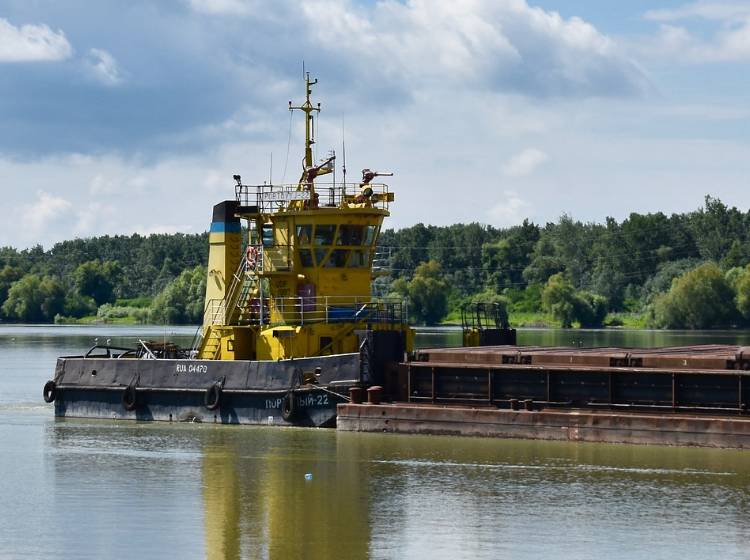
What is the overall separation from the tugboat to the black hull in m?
0.03

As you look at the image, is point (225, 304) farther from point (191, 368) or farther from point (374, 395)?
point (374, 395)

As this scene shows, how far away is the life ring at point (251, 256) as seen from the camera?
37.0m

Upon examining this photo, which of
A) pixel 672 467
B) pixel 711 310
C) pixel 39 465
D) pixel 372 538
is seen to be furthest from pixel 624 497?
pixel 711 310

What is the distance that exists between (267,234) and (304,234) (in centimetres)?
117

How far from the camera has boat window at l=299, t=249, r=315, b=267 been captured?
36156 millimetres

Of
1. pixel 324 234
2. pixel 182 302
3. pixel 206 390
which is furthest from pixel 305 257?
pixel 182 302

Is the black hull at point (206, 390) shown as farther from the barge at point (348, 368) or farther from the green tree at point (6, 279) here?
the green tree at point (6, 279)

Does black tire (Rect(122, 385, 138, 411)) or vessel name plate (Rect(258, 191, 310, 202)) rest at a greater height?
vessel name plate (Rect(258, 191, 310, 202))

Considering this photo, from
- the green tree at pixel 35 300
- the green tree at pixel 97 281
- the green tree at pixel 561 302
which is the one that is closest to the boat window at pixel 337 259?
the green tree at pixel 561 302

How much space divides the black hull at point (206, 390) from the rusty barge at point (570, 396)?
3.73ft

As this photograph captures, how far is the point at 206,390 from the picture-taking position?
35625 millimetres

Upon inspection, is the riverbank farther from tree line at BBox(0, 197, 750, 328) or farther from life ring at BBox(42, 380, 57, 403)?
life ring at BBox(42, 380, 57, 403)

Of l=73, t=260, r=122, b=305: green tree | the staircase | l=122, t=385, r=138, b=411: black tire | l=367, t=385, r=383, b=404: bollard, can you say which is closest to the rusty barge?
l=367, t=385, r=383, b=404: bollard

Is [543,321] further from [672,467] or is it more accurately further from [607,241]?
[672,467]
